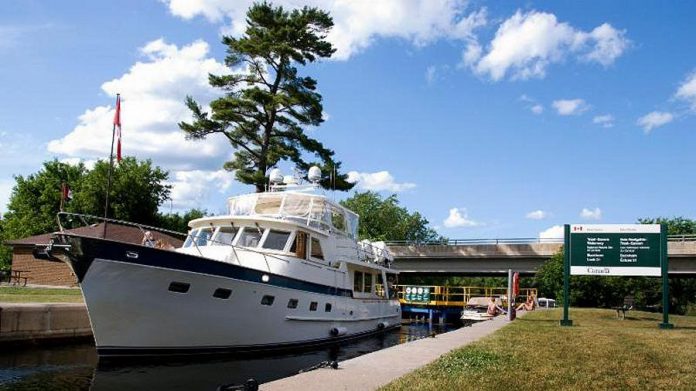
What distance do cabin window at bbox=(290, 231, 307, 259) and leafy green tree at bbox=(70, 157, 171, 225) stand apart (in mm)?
37830

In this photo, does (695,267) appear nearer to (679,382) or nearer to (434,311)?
(434,311)

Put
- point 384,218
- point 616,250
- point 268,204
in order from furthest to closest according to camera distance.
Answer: point 384,218 → point 268,204 → point 616,250

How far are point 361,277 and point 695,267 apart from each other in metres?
31.5

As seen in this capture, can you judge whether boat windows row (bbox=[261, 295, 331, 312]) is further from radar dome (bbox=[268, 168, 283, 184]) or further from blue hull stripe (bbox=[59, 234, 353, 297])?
radar dome (bbox=[268, 168, 283, 184])

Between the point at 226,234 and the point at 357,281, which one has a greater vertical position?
the point at 226,234

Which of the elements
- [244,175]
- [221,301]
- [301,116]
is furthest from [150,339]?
[301,116]

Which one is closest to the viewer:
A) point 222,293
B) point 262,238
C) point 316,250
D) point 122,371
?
point 122,371

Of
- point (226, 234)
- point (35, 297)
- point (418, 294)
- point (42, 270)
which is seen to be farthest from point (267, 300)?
point (42, 270)

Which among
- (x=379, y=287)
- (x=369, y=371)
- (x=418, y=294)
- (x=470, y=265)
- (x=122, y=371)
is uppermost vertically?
(x=470, y=265)

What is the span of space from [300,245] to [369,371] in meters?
9.72

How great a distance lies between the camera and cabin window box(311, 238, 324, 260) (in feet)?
62.3

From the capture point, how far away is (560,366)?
9.05 metres

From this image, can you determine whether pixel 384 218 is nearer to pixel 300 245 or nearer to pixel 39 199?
pixel 39 199

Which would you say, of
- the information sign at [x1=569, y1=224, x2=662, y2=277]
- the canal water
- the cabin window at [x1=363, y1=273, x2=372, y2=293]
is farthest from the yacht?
the information sign at [x1=569, y1=224, x2=662, y2=277]
